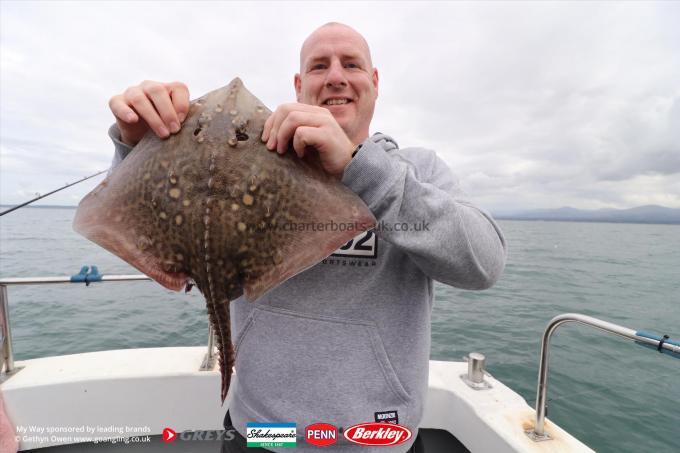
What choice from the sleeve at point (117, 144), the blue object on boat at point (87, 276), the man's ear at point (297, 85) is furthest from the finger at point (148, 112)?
the blue object on boat at point (87, 276)

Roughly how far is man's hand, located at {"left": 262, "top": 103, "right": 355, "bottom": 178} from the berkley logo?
1.23 m

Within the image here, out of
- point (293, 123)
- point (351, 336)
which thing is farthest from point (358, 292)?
point (293, 123)

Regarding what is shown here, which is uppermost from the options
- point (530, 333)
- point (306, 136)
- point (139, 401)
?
point (306, 136)

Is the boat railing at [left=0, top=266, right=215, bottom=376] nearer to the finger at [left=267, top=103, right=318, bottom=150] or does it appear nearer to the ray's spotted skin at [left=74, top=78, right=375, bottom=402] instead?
the ray's spotted skin at [left=74, top=78, right=375, bottom=402]

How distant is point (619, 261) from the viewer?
29078 millimetres

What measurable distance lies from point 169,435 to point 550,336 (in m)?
3.78

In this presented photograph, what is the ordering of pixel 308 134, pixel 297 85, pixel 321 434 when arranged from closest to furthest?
pixel 308 134 → pixel 321 434 → pixel 297 85

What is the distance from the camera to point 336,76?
6.86 ft

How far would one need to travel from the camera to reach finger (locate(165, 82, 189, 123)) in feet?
5.08

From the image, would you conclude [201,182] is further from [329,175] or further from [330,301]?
[330,301]

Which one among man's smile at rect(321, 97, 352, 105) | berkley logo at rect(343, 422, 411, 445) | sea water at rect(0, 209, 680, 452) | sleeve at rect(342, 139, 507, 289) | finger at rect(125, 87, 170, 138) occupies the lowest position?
sea water at rect(0, 209, 680, 452)

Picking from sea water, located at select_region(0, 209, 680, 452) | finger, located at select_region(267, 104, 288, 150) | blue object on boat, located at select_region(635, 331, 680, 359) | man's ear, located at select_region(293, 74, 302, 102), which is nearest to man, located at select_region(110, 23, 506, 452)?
finger, located at select_region(267, 104, 288, 150)

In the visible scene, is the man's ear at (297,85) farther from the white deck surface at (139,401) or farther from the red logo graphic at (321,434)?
the white deck surface at (139,401)

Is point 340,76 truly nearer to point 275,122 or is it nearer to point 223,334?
point 275,122
